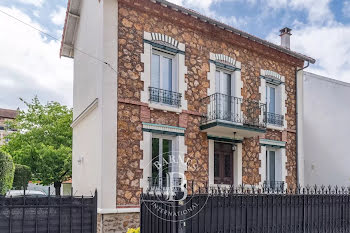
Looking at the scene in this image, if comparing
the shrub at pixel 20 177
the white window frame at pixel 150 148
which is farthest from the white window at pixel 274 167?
the shrub at pixel 20 177

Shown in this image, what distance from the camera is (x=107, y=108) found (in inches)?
373

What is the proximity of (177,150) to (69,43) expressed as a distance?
24.4 feet

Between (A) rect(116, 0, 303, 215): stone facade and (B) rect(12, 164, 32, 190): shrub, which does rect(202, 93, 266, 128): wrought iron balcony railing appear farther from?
(B) rect(12, 164, 32, 190): shrub

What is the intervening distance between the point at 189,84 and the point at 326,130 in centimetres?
755

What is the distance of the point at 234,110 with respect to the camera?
470 inches

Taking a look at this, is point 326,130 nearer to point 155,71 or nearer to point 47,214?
point 155,71

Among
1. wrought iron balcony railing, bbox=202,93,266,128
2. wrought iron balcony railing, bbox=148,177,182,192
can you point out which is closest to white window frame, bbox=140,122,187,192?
wrought iron balcony railing, bbox=148,177,182,192

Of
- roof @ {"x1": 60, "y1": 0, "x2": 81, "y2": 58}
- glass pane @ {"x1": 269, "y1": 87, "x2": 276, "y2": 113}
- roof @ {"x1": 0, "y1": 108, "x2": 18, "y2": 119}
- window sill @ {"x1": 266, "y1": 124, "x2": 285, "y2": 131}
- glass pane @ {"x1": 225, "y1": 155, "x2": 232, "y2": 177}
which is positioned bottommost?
glass pane @ {"x1": 225, "y1": 155, "x2": 232, "y2": 177}

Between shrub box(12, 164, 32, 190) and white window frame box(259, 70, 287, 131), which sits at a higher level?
white window frame box(259, 70, 287, 131)

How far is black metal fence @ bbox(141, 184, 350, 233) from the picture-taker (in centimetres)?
518

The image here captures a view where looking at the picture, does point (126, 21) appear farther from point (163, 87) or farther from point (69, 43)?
point (69, 43)

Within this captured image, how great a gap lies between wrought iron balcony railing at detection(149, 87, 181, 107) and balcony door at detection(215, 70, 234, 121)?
1.36 metres

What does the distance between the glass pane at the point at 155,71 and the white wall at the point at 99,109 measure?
1.36 metres

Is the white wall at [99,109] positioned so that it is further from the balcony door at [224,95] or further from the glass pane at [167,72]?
the balcony door at [224,95]
